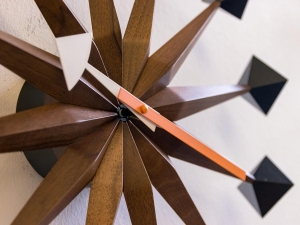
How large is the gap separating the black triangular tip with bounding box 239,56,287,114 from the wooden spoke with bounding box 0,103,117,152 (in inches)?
9.2

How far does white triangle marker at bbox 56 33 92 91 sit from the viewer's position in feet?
0.98

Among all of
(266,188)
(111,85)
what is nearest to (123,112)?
(111,85)

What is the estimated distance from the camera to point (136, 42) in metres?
0.44

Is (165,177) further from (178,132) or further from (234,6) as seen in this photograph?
(234,6)

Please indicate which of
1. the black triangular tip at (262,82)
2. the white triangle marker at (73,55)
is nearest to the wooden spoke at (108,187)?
the white triangle marker at (73,55)

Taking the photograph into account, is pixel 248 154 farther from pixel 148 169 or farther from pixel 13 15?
pixel 13 15

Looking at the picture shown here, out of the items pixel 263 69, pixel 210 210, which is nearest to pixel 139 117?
pixel 263 69

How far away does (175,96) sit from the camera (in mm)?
448

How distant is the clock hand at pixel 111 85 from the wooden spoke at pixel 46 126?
0.04 meters

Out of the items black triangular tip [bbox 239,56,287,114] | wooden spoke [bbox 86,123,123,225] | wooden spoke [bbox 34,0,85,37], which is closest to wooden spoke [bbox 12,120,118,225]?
wooden spoke [bbox 86,123,123,225]

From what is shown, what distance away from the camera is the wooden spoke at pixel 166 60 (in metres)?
0.42

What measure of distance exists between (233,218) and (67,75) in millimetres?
494

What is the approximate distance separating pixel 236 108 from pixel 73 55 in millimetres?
475

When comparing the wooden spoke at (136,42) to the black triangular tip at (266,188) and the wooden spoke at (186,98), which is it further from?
the black triangular tip at (266,188)
